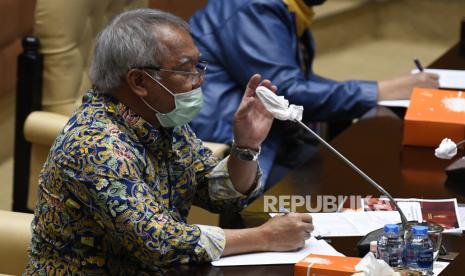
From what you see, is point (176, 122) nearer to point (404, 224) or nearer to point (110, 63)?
point (110, 63)

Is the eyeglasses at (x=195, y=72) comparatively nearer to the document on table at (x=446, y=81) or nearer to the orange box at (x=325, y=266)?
the orange box at (x=325, y=266)

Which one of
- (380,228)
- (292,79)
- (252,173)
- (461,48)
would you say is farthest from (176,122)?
(461,48)

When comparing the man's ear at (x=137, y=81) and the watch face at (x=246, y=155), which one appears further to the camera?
the watch face at (x=246, y=155)

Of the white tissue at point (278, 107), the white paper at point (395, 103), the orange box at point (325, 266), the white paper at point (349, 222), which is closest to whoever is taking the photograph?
the orange box at point (325, 266)

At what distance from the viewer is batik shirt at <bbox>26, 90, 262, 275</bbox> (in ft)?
6.72

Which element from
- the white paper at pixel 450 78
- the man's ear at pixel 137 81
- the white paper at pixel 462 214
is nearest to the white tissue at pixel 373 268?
the white paper at pixel 462 214

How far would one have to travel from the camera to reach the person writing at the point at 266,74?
10.8 ft

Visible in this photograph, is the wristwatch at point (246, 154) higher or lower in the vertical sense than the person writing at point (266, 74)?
higher

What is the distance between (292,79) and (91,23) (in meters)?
0.70

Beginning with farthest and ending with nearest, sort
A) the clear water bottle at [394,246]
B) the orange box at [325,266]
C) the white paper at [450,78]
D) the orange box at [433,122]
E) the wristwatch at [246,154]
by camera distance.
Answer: the white paper at [450,78]
the orange box at [433,122]
the wristwatch at [246,154]
the clear water bottle at [394,246]
the orange box at [325,266]

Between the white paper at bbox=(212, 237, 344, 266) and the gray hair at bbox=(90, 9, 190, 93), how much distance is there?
44 centimetres

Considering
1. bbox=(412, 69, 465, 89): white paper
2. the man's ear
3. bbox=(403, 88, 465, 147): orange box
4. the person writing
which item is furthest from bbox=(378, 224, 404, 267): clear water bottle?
bbox=(412, 69, 465, 89): white paper

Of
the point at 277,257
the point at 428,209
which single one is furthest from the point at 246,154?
the point at 428,209

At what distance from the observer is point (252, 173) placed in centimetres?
245
